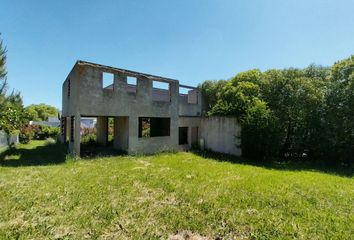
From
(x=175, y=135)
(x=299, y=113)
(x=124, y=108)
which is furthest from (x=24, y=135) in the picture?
(x=299, y=113)

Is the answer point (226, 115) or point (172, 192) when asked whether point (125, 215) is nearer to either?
point (172, 192)

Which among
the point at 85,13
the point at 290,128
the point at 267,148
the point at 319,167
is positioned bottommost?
the point at 319,167

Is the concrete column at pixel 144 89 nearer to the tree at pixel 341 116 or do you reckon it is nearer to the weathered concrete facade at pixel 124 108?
the weathered concrete facade at pixel 124 108

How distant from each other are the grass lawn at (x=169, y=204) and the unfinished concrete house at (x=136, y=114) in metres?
4.34

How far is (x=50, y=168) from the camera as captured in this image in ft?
30.8

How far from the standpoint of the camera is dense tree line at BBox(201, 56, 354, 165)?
12.4m

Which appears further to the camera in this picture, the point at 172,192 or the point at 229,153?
the point at 229,153

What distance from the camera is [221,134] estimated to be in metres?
15.3

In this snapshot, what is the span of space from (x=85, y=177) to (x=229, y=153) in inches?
386

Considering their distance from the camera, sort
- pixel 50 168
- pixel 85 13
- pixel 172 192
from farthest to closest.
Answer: pixel 85 13, pixel 50 168, pixel 172 192

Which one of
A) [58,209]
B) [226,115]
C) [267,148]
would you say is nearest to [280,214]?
[58,209]

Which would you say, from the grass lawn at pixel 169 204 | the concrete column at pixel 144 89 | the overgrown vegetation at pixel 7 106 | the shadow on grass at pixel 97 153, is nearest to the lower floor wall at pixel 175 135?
the shadow on grass at pixel 97 153

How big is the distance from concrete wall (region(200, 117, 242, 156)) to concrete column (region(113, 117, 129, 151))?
6.19m

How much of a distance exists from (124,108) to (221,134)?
23.1 ft
